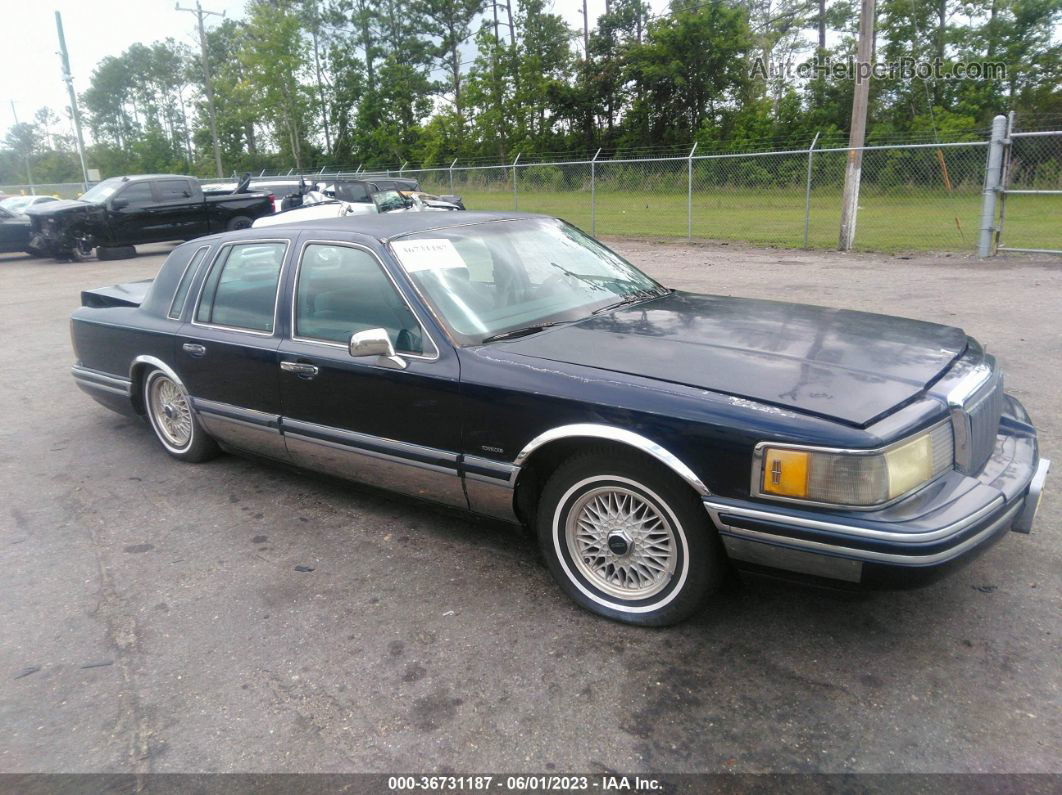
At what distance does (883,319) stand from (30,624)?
3.92 metres

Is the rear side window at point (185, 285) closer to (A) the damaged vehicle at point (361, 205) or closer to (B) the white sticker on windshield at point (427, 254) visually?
(B) the white sticker on windshield at point (427, 254)

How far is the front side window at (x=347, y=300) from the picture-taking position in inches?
139

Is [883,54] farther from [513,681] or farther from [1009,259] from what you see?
[513,681]

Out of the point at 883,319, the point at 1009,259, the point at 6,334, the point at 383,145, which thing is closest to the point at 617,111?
the point at 383,145

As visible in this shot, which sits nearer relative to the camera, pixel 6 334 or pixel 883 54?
pixel 6 334

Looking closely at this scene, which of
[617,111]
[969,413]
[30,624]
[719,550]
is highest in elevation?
[617,111]

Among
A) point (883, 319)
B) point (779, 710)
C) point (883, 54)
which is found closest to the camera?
point (779, 710)

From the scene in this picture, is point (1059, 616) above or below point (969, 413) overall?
below

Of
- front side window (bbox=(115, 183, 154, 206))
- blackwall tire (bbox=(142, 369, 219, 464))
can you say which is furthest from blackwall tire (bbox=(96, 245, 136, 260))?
blackwall tire (bbox=(142, 369, 219, 464))

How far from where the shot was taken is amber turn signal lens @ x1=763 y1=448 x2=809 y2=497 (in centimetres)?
251

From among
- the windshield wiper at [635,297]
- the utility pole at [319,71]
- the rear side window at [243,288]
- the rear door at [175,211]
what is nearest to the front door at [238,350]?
the rear side window at [243,288]

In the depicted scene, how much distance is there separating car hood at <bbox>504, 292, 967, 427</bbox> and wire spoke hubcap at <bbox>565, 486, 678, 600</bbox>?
0.49m

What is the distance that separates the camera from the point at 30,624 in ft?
10.6

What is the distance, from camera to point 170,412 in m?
4.99
